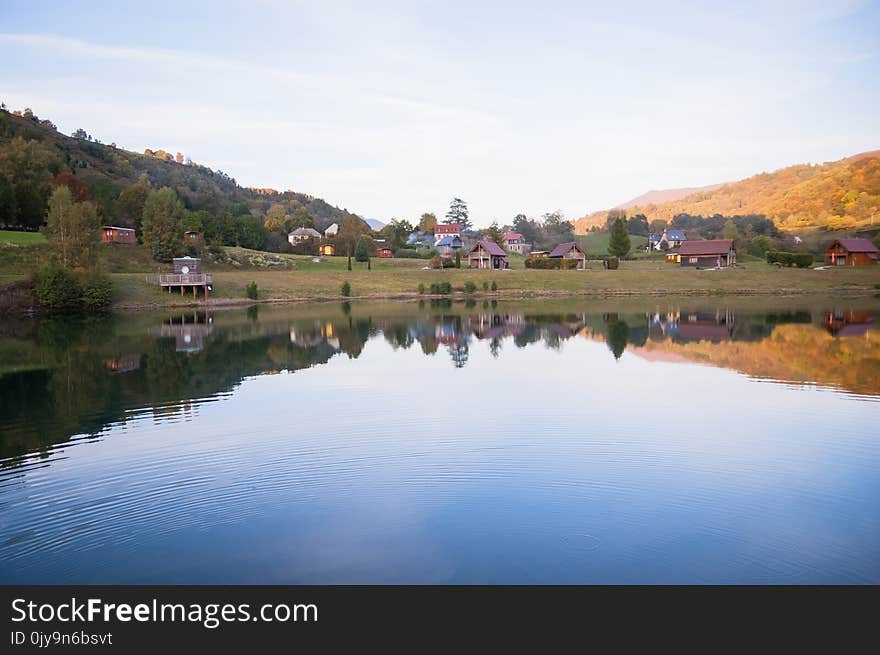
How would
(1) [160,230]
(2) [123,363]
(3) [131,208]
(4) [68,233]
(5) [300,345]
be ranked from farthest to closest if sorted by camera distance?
(3) [131,208]
(1) [160,230]
(4) [68,233]
(5) [300,345]
(2) [123,363]

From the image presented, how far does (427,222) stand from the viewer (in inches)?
7106

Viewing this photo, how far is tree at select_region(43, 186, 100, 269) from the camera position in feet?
208

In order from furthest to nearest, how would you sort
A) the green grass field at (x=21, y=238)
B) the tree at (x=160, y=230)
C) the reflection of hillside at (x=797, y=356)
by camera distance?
the tree at (x=160, y=230) → the green grass field at (x=21, y=238) → the reflection of hillside at (x=797, y=356)

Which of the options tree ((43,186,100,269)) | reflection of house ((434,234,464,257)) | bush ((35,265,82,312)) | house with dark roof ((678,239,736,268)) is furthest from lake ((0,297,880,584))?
reflection of house ((434,234,464,257))

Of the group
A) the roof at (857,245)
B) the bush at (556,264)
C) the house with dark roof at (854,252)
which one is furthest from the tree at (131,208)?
the roof at (857,245)

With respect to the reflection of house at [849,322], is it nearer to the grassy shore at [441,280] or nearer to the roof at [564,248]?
the grassy shore at [441,280]

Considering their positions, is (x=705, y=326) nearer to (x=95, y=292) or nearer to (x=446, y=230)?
(x=95, y=292)

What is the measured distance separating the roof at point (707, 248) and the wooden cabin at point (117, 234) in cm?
7710

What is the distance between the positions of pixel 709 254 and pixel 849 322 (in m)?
58.6

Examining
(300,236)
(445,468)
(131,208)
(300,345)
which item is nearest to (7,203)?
(131,208)

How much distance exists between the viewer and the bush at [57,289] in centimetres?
5910

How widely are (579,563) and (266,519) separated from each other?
5129 millimetres
